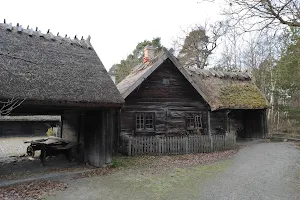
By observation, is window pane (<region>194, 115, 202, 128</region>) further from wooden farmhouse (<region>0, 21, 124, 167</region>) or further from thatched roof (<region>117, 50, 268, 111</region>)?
wooden farmhouse (<region>0, 21, 124, 167</region>)

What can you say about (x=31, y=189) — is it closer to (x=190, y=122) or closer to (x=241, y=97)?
(x=190, y=122)

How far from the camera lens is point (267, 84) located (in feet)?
97.7

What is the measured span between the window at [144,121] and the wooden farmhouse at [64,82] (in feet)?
11.4

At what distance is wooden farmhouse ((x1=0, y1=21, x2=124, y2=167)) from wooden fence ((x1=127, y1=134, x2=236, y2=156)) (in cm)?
247

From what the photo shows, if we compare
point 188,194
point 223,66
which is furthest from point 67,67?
point 223,66

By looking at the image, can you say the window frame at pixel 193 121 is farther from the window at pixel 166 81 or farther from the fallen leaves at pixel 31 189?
the fallen leaves at pixel 31 189

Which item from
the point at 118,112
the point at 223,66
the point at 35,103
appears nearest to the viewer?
the point at 35,103

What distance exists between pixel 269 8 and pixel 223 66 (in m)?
29.3

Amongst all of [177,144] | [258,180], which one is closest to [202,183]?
[258,180]

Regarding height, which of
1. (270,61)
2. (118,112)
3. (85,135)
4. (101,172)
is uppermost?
(270,61)

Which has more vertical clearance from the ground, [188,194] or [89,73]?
[89,73]

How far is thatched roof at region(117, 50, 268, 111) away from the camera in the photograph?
16825mm

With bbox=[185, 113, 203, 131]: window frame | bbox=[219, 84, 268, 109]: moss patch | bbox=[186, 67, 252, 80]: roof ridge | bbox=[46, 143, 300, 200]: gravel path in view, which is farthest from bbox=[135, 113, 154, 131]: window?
bbox=[186, 67, 252, 80]: roof ridge

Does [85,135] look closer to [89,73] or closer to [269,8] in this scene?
[89,73]
